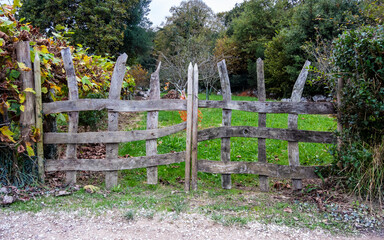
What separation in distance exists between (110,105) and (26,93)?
4.11 ft

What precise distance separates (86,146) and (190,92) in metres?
3.86

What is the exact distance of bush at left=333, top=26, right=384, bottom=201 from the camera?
11.3 feet

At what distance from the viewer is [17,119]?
3982mm

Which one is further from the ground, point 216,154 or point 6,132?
point 6,132

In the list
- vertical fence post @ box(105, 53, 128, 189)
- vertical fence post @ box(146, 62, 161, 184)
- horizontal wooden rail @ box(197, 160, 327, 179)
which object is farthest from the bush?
vertical fence post @ box(105, 53, 128, 189)

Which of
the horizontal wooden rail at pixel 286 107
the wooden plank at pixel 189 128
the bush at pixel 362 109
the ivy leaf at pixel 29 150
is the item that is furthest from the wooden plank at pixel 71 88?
the bush at pixel 362 109

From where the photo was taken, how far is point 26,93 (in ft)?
12.7

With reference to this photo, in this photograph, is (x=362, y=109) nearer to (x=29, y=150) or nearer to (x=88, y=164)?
(x=88, y=164)

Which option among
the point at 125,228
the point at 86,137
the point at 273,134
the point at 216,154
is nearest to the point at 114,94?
the point at 86,137

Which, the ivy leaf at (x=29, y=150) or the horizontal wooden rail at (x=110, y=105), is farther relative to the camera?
the horizontal wooden rail at (x=110, y=105)

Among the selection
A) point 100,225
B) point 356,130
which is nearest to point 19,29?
point 100,225

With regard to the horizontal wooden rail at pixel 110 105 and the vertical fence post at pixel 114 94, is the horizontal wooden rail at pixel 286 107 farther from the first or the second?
the vertical fence post at pixel 114 94

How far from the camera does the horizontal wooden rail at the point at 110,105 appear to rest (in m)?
4.01

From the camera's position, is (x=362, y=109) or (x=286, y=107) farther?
(x=286, y=107)
